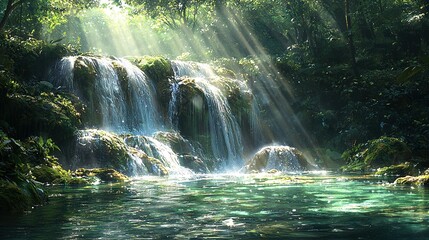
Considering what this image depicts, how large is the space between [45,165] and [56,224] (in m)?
7.84

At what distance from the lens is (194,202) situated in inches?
334

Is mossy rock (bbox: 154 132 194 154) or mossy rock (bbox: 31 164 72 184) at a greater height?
mossy rock (bbox: 154 132 194 154)

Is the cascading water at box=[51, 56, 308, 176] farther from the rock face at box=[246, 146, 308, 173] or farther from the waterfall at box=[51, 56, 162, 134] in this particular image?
the rock face at box=[246, 146, 308, 173]

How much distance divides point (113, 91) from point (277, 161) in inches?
337

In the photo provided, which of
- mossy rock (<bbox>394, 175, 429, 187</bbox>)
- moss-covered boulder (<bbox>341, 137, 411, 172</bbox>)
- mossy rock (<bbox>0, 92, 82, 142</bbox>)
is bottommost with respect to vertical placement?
mossy rock (<bbox>394, 175, 429, 187</bbox>)

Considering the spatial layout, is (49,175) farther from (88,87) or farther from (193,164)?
(88,87)

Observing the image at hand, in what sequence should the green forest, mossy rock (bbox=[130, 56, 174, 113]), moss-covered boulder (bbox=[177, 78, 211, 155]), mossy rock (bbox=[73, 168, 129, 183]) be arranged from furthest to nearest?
mossy rock (bbox=[130, 56, 174, 113]) → moss-covered boulder (bbox=[177, 78, 211, 155]) → the green forest → mossy rock (bbox=[73, 168, 129, 183])

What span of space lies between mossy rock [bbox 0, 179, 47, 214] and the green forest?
0.07ft

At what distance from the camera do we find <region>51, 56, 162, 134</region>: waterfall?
22.1 meters

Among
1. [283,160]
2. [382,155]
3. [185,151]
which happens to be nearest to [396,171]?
[382,155]

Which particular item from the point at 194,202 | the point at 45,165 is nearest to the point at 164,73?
the point at 45,165

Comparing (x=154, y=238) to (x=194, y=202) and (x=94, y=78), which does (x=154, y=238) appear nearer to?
(x=194, y=202)

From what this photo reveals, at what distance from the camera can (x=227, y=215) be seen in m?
6.80

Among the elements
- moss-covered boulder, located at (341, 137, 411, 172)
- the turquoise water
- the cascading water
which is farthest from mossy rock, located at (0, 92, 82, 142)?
moss-covered boulder, located at (341, 137, 411, 172)
